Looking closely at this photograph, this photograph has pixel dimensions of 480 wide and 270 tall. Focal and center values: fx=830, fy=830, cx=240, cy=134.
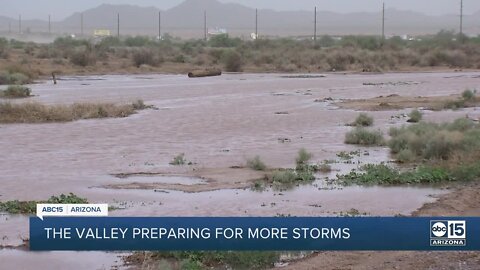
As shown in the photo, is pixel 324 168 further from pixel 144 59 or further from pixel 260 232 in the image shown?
pixel 144 59

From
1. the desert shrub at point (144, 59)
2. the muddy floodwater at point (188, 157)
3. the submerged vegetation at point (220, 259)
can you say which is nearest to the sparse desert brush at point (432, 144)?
the muddy floodwater at point (188, 157)

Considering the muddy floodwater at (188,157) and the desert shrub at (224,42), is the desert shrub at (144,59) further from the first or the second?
the muddy floodwater at (188,157)

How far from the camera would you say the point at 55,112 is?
3497 cm

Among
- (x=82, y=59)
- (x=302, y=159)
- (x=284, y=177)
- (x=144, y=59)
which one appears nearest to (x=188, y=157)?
(x=302, y=159)

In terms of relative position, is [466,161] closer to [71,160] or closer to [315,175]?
[315,175]

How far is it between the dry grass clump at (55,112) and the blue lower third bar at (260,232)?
26.7 meters

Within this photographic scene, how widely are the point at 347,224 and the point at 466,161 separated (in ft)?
43.3

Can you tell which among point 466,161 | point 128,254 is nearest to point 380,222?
point 128,254

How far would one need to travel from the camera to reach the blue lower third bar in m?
8.27

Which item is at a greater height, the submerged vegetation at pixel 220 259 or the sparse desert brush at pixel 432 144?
the sparse desert brush at pixel 432 144
